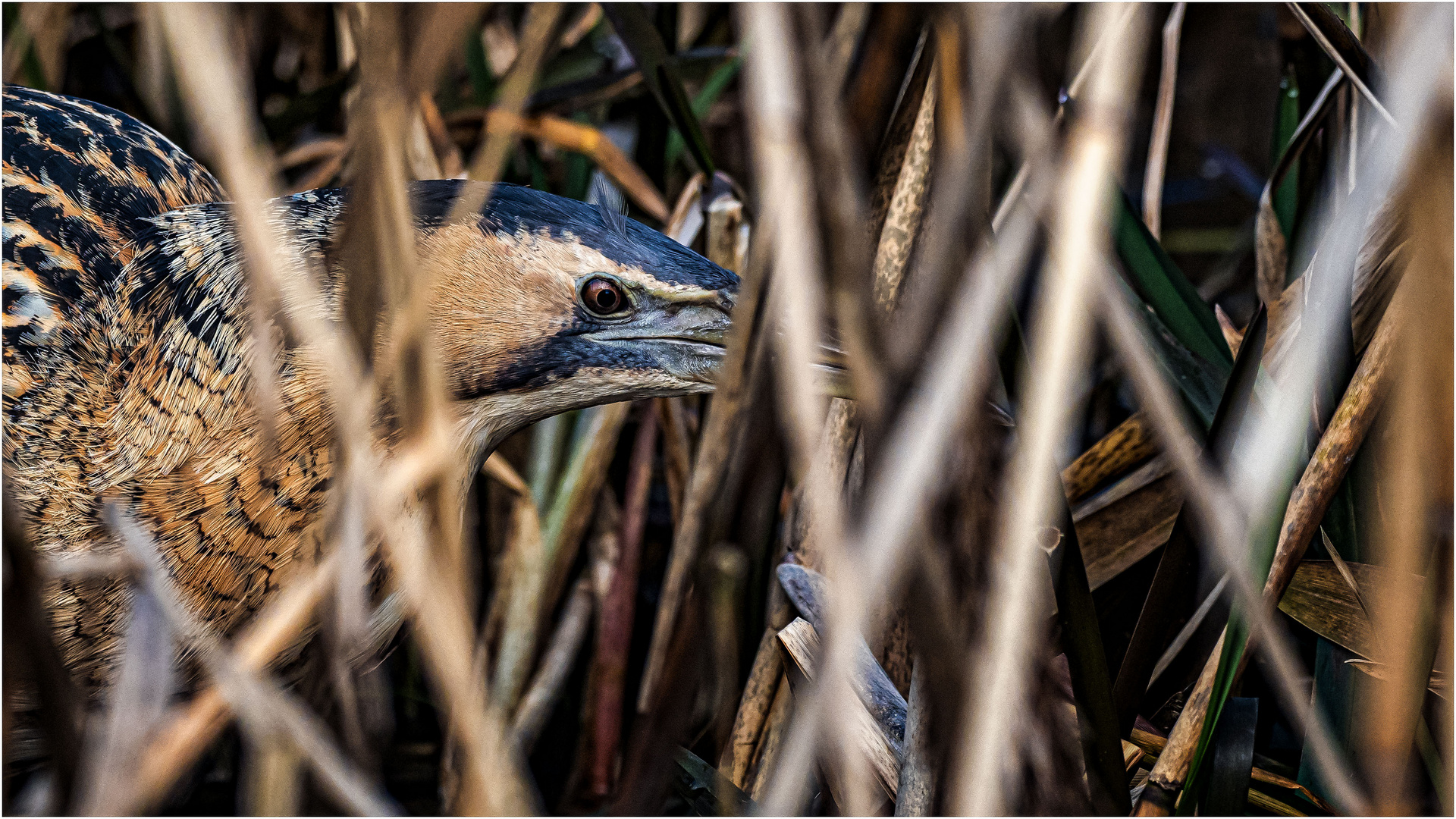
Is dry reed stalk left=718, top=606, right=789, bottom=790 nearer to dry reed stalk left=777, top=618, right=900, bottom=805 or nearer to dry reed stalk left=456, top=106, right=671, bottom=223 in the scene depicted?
dry reed stalk left=777, top=618, right=900, bottom=805

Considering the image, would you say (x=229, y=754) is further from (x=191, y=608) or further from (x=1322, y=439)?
(x=1322, y=439)

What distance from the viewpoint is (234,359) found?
93cm

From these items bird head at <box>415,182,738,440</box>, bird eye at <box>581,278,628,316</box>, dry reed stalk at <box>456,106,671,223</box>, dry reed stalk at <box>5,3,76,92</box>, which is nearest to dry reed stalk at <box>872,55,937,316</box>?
bird head at <box>415,182,738,440</box>

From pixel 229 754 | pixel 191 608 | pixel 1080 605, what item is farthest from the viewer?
pixel 229 754

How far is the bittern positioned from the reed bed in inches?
1.3

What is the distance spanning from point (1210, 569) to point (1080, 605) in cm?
36

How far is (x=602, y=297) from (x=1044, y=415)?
64 cm

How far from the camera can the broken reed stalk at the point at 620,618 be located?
127cm

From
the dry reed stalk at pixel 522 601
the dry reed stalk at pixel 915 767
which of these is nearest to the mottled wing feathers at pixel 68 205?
the dry reed stalk at pixel 522 601

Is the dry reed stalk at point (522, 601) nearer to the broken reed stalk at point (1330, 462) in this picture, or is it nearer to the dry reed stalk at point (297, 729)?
the dry reed stalk at point (297, 729)

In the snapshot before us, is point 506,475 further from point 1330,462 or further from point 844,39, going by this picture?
point 1330,462

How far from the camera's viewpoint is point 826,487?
0.38m

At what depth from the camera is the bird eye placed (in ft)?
3.18

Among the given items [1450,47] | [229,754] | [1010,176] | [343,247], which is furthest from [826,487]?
[229,754]
